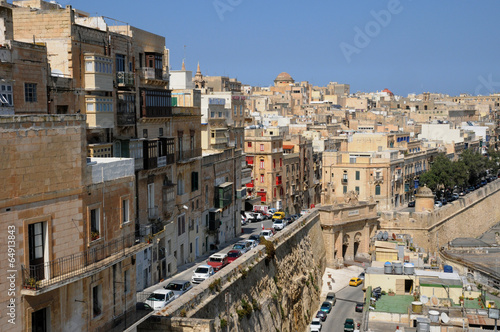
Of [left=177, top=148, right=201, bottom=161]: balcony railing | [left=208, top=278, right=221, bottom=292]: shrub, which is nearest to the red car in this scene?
[left=177, top=148, right=201, bottom=161]: balcony railing

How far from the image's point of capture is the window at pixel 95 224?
15.0m

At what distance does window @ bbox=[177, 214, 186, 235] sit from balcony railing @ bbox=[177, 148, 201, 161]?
2824mm

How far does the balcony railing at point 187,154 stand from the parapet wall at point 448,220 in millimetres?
16771

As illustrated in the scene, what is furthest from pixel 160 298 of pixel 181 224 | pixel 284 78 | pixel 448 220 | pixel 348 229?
pixel 284 78

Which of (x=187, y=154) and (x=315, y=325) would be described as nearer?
(x=315, y=325)

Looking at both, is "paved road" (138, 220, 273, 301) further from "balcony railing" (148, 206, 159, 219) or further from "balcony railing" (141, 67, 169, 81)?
"balcony railing" (141, 67, 169, 81)

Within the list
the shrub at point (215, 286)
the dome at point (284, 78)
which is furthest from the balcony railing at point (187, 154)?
the dome at point (284, 78)

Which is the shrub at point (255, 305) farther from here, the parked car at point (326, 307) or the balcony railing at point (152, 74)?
the balcony railing at point (152, 74)

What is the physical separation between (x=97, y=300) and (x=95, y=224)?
176cm

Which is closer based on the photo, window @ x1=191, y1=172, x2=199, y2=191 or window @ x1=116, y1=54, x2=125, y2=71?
window @ x1=116, y1=54, x2=125, y2=71

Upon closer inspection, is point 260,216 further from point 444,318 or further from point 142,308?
point 142,308

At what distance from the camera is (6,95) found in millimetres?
21125

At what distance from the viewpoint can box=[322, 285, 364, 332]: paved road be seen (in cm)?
3300

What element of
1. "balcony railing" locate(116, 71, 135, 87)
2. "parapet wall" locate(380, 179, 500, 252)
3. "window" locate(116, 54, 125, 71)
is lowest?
"parapet wall" locate(380, 179, 500, 252)
